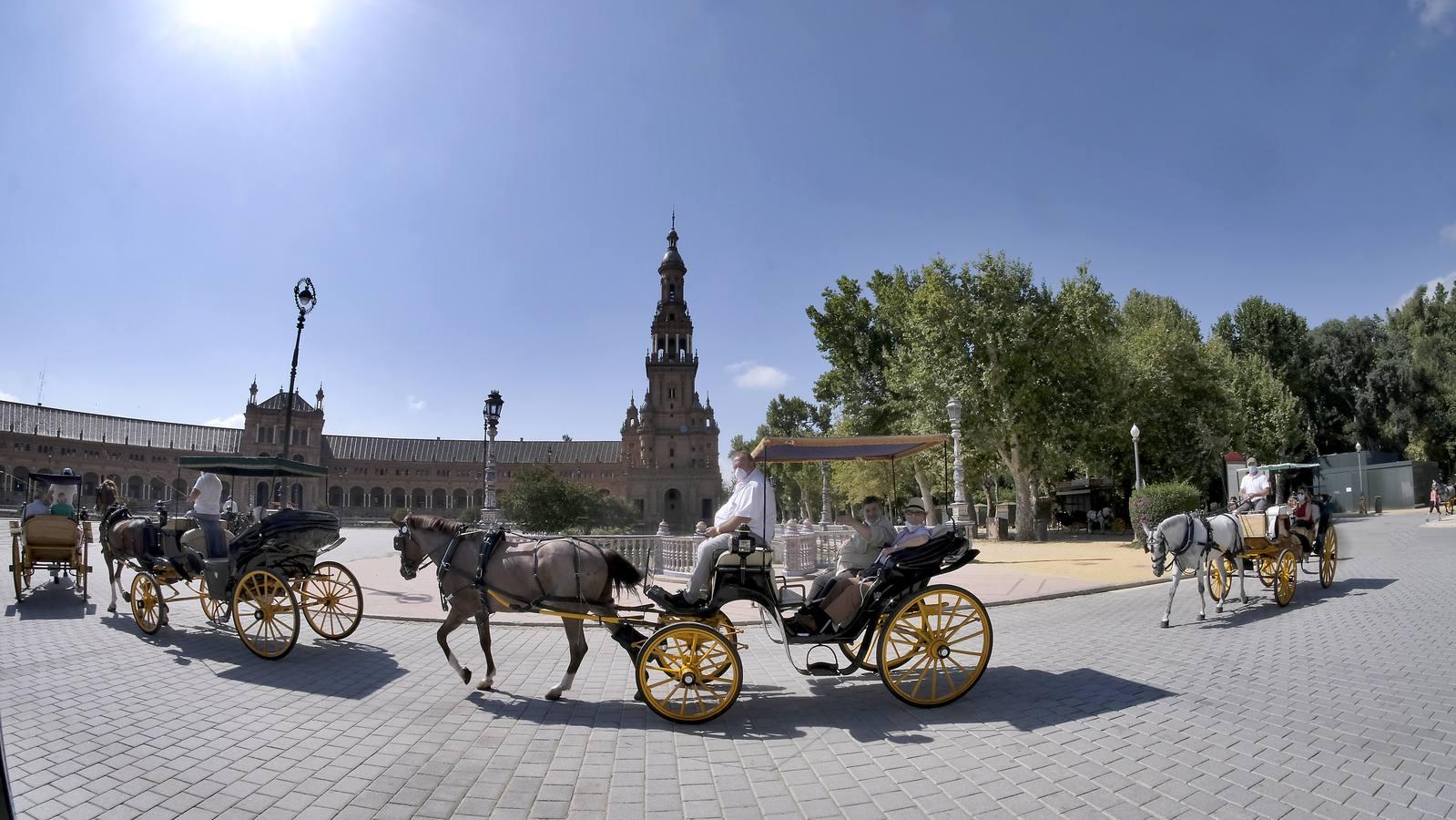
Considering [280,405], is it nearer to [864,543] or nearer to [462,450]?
[462,450]

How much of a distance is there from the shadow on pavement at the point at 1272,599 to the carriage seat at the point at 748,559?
668 cm

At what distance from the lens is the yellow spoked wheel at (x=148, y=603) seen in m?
8.84

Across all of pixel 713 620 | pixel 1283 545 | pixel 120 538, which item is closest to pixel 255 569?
pixel 120 538

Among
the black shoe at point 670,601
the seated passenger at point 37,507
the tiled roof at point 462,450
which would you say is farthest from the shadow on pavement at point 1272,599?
the tiled roof at point 462,450

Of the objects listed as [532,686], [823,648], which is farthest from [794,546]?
[532,686]

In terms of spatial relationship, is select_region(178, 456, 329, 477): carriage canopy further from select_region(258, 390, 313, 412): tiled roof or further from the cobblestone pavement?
select_region(258, 390, 313, 412): tiled roof

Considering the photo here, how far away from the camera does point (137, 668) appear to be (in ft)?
23.8

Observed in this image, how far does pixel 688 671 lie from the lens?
5555 millimetres

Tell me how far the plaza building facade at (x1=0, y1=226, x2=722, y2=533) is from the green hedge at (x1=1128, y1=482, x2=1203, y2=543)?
59.2 metres

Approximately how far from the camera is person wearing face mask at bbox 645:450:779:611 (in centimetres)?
613

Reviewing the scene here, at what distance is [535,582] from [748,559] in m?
1.98

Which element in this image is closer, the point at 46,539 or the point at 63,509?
the point at 46,539

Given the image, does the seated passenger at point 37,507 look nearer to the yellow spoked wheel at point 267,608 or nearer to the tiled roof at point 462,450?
the yellow spoked wheel at point 267,608

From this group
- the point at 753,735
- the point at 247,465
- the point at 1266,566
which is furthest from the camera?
the point at 247,465
